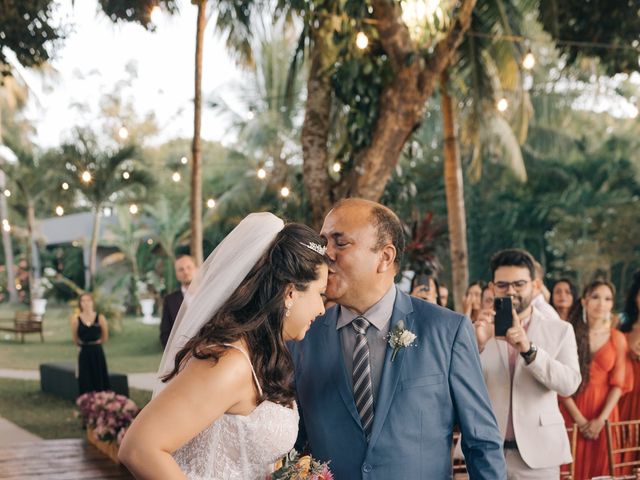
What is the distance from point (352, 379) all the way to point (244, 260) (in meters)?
0.62

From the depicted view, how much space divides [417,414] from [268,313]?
2.18ft

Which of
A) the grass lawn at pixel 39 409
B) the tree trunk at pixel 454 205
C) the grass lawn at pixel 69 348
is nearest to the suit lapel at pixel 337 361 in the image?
the grass lawn at pixel 39 409

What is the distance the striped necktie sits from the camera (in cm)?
293

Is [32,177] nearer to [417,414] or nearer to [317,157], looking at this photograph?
[317,157]

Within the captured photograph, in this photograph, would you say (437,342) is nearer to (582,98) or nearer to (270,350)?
(270,350)

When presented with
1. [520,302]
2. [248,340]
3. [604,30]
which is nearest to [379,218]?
Answer: [248,340]

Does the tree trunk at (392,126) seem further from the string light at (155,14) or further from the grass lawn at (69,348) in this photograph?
the grass lawn at (69,348)

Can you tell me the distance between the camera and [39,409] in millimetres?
13727

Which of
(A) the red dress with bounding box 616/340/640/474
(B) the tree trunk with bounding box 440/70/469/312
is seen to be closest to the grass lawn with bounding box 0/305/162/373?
A: (B) the tree trunk with bounding box 440/70/469/312

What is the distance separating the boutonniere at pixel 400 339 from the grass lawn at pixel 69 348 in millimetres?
16429

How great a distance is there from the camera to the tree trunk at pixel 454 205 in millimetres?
12398

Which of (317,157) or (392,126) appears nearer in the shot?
(392,126)

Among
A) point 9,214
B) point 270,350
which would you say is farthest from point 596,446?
point 9,214

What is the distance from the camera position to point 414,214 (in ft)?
41.4
